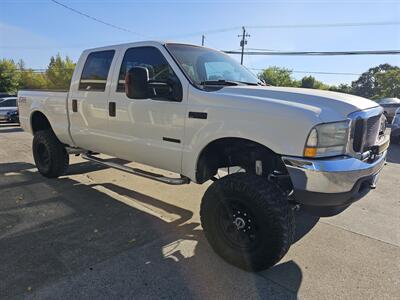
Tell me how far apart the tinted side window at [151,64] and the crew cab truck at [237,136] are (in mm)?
12

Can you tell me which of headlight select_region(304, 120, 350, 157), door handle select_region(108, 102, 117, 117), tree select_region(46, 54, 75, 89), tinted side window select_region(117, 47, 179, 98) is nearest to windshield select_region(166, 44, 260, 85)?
tinted side window select_region(117, 47, 179, 98)

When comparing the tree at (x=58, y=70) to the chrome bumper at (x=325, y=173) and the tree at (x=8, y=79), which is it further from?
the chrome bumper at (x=325, y=173)

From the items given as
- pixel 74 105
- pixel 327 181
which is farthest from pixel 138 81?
pixel 74 105

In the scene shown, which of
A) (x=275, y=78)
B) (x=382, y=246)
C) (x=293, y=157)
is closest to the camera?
(x=293, y=157)

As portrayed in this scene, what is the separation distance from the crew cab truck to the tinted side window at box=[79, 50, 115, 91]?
2 cm

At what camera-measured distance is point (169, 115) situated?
363 cm

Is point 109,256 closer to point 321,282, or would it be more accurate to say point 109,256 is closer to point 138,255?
point 138,255

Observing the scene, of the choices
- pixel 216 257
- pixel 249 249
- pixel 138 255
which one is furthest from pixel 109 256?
pixel 249 249

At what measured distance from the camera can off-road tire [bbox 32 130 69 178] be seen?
5.63 meters

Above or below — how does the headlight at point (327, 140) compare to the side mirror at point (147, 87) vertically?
below

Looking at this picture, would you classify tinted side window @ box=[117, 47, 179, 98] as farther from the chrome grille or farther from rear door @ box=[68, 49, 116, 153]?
the chrome grille

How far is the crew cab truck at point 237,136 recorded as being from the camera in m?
2.69

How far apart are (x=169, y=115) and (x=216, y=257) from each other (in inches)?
59.3

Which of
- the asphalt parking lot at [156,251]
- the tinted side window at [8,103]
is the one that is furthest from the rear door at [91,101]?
the tinted side window at [8,103]
